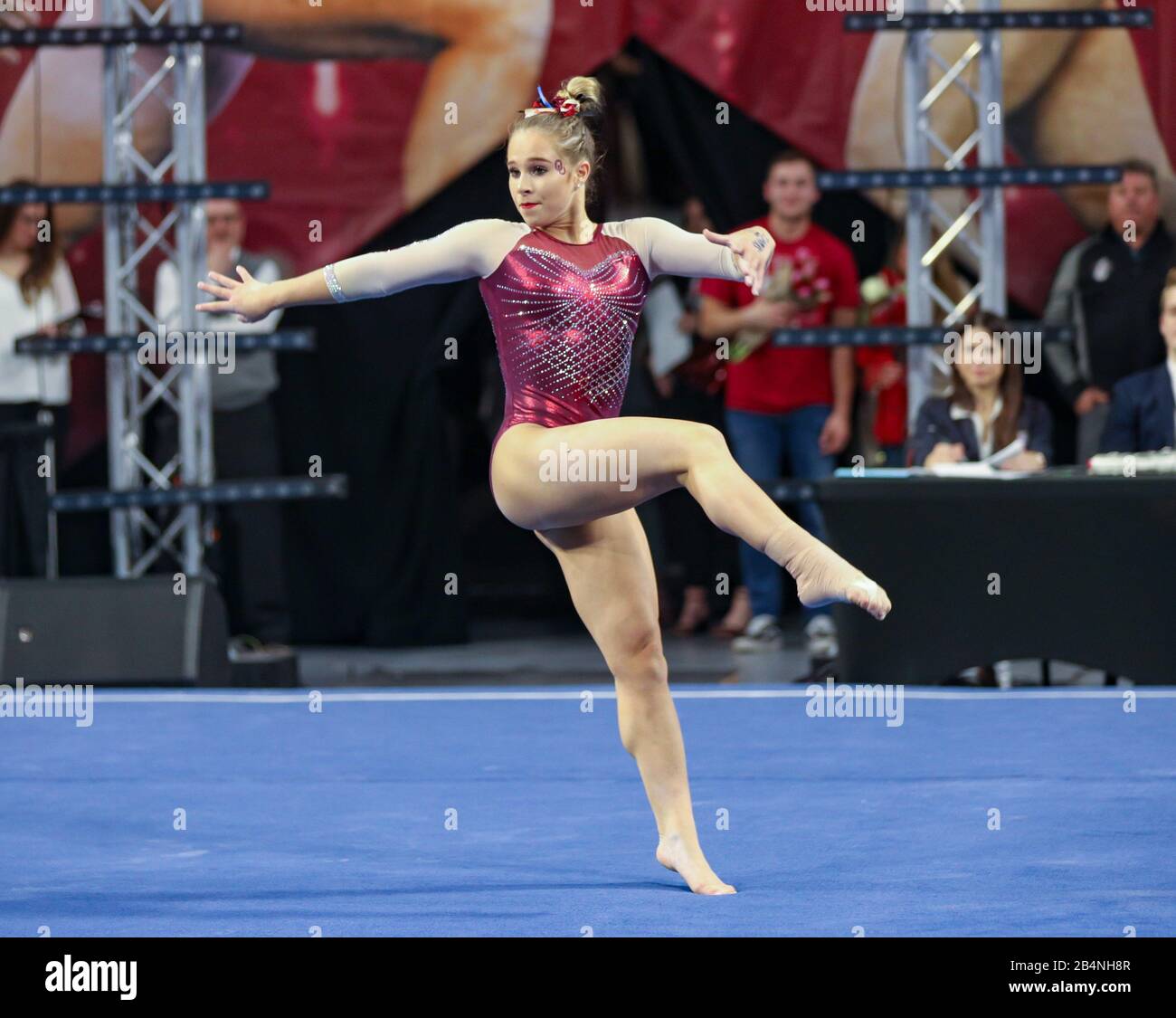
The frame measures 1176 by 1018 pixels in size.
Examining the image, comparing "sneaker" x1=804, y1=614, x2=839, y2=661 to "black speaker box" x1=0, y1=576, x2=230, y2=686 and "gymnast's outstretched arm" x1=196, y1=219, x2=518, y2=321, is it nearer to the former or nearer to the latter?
"black speaker box" x1=0, y1=576, x2=230, y2=686

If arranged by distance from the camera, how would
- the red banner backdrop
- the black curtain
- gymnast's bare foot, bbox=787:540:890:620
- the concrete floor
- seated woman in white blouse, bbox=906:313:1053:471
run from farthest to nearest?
1. the black curtain
2. the red banner backdrop
3. the concrete floor
4. seated woman in white blouse, bbox=906:313:1053:471
5. gymnast's bare foot, bbox=787:540:890:620

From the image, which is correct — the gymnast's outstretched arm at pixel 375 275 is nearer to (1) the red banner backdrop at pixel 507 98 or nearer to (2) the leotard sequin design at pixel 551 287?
(2) the leotard sequin design at pixel 551 287

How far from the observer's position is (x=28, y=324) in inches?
286

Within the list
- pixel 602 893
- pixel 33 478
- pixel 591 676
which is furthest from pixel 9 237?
pixel 602 893

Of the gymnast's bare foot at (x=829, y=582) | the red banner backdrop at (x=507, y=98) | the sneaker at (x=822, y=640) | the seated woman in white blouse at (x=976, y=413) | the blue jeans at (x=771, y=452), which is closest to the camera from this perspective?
the gymnast's bare foot at (x=829, y=582)

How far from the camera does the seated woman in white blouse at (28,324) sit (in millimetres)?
7082

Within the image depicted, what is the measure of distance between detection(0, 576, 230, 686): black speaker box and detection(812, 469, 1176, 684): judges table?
7.26ft

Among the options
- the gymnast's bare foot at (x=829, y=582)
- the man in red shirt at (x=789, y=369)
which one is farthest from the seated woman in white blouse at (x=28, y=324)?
the gymnast's bare foot at (x=829, y=582)

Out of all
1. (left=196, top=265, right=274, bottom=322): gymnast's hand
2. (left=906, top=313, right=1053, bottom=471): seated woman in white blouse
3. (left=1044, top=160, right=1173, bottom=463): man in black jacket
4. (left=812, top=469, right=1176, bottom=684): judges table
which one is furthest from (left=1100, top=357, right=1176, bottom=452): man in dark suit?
(left=196, top=265, right=274, bottom=322): gymnast's hand

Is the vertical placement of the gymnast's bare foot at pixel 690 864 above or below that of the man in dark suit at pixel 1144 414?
below

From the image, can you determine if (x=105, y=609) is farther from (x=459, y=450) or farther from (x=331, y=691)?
(x=459, y=450)

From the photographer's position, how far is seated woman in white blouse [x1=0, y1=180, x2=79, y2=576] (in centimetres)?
708

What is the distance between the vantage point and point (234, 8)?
7.67m

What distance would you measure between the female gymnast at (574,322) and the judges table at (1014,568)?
2386mm
